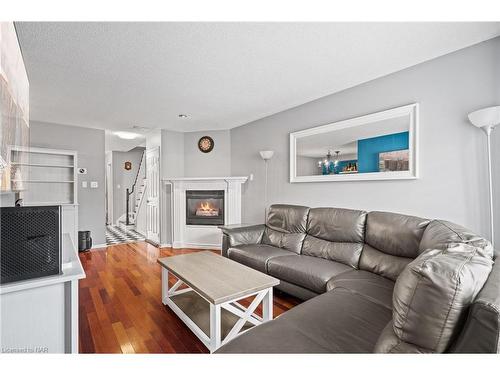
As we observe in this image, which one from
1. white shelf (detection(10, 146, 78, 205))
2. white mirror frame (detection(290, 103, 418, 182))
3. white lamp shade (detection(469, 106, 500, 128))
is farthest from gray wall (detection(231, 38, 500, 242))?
white shelf (detection(10, 146, 78, 205))

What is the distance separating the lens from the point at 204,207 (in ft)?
16.0

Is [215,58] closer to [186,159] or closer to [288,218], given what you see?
[288,218]

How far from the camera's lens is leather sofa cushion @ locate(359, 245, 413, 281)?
2027mm

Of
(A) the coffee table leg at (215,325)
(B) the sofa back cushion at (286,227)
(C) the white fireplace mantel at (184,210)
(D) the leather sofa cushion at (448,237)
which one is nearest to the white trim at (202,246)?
(C) the white fireplace mantel at (184,210)

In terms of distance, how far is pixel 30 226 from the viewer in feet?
3.70

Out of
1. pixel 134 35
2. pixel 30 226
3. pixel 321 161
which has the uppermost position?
pixel 134 35

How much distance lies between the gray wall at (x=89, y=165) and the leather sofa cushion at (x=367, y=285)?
4651 mm

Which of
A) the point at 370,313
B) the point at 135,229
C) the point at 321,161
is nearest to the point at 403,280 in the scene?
the point at 370,313

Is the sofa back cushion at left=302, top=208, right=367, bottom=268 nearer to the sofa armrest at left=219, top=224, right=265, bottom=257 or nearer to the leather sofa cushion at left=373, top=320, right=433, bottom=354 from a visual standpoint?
the sofa armrest at left=219, top=224, right=265, bottom=257

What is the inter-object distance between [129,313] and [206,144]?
347 centimetres

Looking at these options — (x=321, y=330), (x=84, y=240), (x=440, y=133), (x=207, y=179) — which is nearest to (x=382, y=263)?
(x=321, y=330)

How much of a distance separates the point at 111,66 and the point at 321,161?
2.60m

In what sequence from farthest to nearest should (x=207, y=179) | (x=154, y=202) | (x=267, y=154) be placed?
(x=154, y=202)
(x=207, y=179)
(x=267, y=154)
